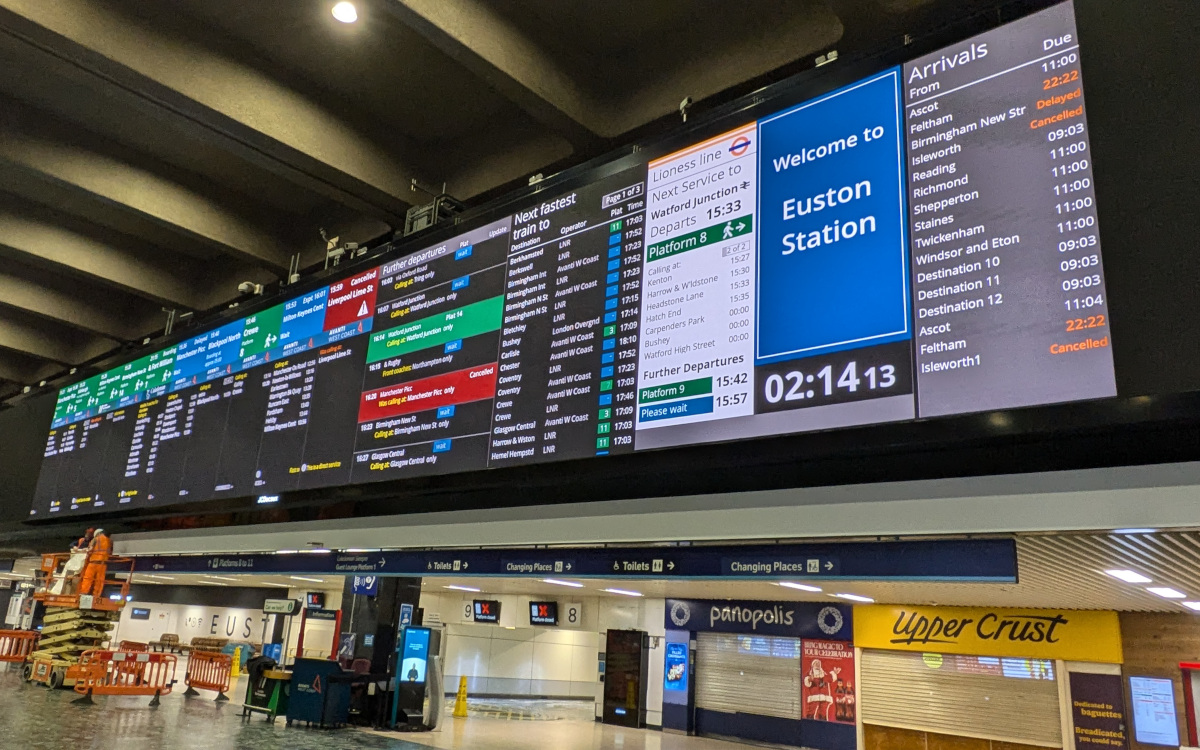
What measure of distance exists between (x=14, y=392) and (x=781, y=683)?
15479 mm

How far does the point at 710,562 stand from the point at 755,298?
2.61 meters

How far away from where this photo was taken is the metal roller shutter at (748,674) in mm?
14180

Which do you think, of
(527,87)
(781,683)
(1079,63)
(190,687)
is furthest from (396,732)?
(1079,63)

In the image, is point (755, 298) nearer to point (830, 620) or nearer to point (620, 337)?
point (620, 337)

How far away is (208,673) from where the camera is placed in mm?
15359

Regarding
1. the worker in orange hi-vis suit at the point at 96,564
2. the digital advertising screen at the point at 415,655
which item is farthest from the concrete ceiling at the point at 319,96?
the digital advertising screen at the point at 415,655

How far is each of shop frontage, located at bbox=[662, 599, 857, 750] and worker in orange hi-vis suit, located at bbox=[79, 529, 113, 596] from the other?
31.3 ft

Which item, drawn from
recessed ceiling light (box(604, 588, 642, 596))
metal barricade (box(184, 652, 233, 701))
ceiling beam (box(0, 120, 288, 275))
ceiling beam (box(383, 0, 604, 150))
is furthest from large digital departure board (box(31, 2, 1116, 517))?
metal barricade (box(184, 652, 233, 701))

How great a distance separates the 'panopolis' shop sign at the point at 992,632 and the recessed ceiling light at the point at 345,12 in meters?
11.5

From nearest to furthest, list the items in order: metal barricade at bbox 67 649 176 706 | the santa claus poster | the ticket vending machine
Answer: metal barricade at bbox 67 649 176 706 < the ticket vending machine < the santa claus poster

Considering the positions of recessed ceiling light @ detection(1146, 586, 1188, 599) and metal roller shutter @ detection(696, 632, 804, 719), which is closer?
recessed ceiling light @ detection(1146, 586, 1188, 599)

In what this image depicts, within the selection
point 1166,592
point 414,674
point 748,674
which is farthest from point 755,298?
point 748,674

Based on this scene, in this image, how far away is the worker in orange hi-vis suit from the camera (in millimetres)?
11352

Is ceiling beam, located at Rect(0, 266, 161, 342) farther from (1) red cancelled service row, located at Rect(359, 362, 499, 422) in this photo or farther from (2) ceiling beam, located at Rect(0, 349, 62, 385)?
(1) red cancelled service row, located at Rect(359, 362, 499, 422)
